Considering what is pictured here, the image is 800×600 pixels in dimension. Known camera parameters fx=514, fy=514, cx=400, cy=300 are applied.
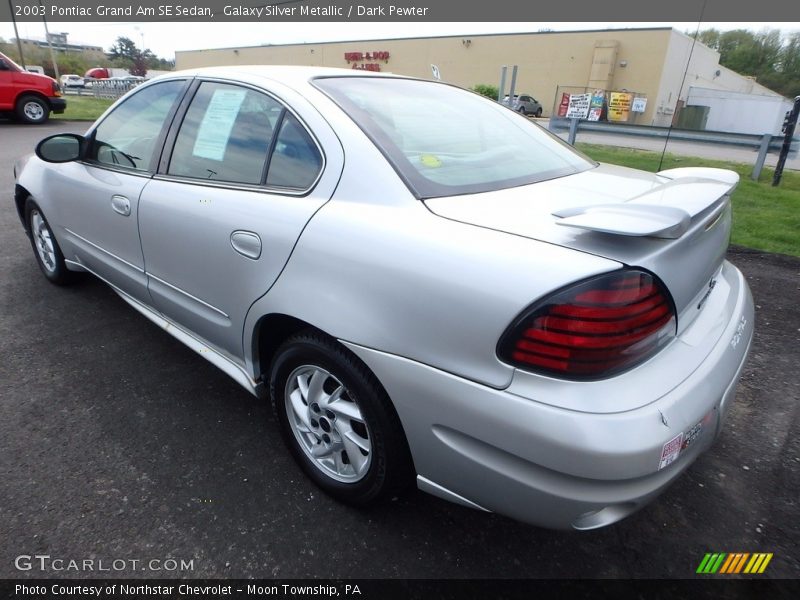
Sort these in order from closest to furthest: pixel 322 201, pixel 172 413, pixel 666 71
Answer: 1. pixel 322 201
2. pixel 172 413
3. pixel 666 71

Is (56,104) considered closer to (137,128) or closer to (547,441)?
(137,128)

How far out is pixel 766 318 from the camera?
145 inches

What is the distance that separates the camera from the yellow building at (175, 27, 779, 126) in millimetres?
35125

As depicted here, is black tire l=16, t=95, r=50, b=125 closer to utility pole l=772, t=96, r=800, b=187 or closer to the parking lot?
the parking lot

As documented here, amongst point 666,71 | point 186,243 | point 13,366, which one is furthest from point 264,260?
point 666,71

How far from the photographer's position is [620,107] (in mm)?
32062

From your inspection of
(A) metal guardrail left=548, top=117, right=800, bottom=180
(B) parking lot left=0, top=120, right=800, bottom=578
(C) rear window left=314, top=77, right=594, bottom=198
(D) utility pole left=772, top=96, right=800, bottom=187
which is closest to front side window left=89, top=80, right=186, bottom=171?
(C) rear window left=314, top=77, right=594, bottom=198

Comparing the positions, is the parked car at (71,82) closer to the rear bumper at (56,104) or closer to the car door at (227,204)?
the rear bumper at (56,104)

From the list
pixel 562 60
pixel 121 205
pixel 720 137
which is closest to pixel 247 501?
pixel 121 205

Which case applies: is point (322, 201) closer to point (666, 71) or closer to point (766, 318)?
point (766, 318)

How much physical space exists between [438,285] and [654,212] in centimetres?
Result: 63

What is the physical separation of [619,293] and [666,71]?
41.1 meters

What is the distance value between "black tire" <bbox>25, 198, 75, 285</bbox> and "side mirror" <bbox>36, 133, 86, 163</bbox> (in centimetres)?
72

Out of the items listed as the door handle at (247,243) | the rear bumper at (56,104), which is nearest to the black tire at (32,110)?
the rear bumper at (56,104)
